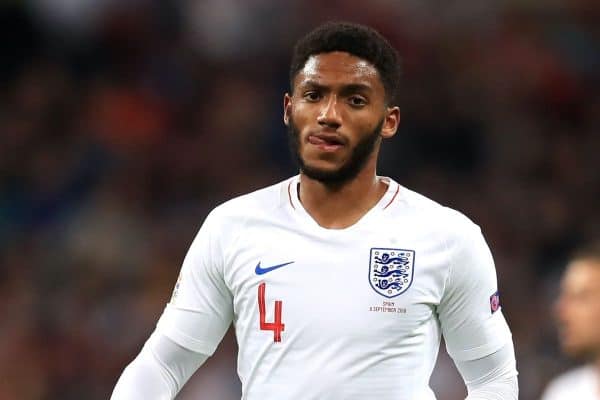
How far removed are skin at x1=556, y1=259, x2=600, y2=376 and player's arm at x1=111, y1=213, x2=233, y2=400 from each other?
58.0 inches

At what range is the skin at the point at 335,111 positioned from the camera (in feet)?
12.0

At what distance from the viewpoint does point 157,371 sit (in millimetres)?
3787

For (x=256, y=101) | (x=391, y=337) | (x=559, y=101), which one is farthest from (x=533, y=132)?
(x=391, y=337)

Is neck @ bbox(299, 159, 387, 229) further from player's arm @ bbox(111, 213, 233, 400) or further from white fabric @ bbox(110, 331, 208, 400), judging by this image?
white fabric @ bbox(110, 331, 208, 400)

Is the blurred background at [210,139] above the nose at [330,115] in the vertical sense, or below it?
above

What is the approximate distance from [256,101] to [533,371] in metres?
2.61

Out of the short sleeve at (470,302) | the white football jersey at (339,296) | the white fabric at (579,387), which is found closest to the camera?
the white football jersey at (339,296)

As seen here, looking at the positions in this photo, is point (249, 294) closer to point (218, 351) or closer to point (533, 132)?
point (218, 351)

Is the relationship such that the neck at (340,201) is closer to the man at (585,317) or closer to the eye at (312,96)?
the eye at (312,96)

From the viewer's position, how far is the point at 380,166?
27.8ft

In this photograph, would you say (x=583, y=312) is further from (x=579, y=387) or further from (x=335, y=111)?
(x=335, y=111)

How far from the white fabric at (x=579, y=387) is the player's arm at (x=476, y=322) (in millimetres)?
1116

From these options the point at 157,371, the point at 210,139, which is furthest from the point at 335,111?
the point at 210,139

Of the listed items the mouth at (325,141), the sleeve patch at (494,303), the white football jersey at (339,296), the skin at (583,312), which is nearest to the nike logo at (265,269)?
the white football jersey at (339,296)
